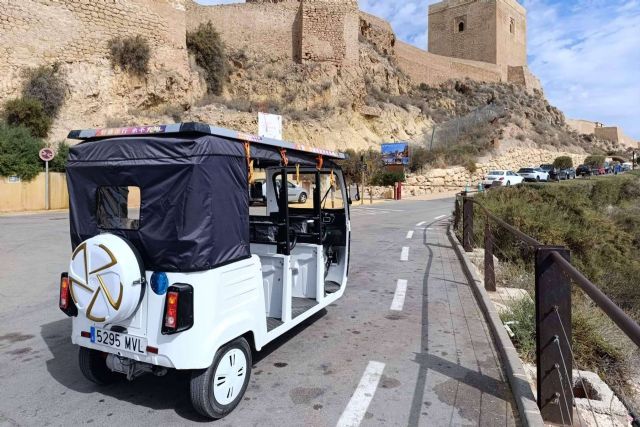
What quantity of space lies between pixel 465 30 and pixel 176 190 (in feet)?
247

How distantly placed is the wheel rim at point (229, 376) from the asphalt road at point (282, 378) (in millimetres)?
147

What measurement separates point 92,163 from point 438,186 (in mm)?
37408

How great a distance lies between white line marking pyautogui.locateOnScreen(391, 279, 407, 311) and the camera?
638 centimetres

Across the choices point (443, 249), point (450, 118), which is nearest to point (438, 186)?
point (450, 118)

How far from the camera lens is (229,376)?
3482 mm

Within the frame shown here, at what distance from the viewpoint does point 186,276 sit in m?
3.19

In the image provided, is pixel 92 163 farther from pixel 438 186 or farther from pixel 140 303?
pixel 438 186

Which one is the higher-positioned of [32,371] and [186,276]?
[186,276]

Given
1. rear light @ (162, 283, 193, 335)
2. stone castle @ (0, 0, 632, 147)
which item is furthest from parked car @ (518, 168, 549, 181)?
rear light @ (162, 283, 193, 335)

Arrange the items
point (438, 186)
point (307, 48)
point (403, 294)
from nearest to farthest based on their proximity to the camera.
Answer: point (403, 294)
point (438, 186)
point (307, 48)

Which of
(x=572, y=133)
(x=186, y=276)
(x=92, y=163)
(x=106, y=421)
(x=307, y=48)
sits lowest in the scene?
(x=106, y=421)

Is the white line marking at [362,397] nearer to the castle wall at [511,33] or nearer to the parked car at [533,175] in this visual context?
the parked car at [533,175]

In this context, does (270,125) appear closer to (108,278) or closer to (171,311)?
(108,278)

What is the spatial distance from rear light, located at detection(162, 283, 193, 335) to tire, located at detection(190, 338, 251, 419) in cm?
43
